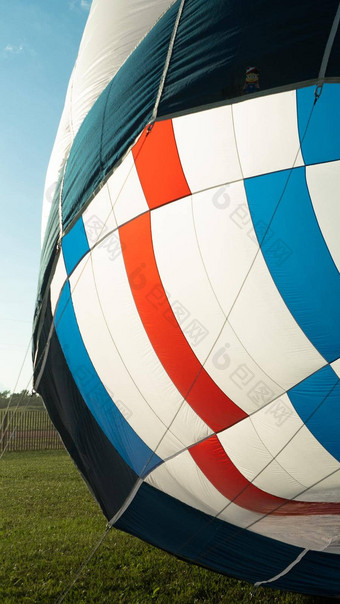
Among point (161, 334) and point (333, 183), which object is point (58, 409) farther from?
point (333, 183)

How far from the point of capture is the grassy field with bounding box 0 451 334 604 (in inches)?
147

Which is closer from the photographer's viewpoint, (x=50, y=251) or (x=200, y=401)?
(x=200, y=401)

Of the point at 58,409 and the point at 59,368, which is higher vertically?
the point at 59,368

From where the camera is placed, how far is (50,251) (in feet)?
10.7

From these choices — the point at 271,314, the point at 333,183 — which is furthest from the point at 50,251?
the point at 333,183

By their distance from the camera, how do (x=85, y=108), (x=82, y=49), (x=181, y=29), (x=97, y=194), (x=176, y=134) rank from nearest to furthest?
(x=181, y=29), (x=176, y=134), (x=97, y=194), (x=85, y=108), (x=82, y=49)

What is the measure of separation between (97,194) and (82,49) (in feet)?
4.03

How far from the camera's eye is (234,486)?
117 inches

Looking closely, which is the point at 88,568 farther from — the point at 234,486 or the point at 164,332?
the point at 164,332

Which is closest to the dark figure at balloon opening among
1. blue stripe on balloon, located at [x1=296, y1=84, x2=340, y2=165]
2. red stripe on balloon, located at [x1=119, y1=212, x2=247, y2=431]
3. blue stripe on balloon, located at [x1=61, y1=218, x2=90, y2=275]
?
blue stripe on balloon, located at [x1=296, y1=84, x2=340, y2=165]

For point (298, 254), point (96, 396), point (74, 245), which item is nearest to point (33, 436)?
point (96, 396)

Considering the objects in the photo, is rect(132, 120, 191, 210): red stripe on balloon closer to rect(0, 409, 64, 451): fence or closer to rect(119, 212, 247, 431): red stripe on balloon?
rect(119, 212, 247, 431): red stripe on balloon

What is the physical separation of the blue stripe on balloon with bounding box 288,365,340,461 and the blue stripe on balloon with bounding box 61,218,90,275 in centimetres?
141

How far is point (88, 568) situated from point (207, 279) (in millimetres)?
3001
